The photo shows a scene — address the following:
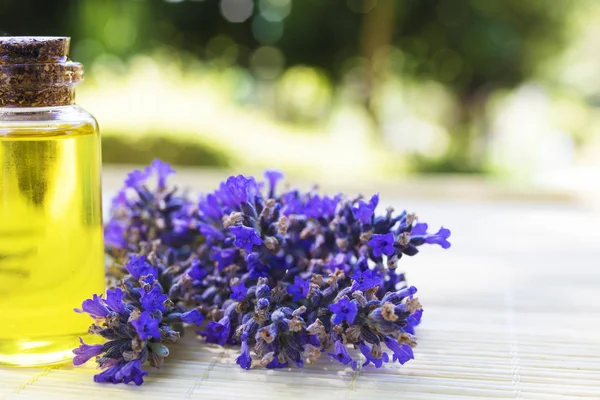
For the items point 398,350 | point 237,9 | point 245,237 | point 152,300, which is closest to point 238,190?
point 245,237

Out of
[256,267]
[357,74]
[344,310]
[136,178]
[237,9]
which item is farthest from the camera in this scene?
[357,74]

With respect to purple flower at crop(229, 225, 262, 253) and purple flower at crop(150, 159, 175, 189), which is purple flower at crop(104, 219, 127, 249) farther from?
purple flower at crop(229, 225, 262, 253)

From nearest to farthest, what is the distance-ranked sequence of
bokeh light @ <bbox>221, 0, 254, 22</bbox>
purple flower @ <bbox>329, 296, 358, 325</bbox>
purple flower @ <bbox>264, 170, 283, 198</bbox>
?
purple flower @ <bbox>329, 296, 358, 325</bbox>
purple flower @ <bbox>264, 170, 283, 198</bbox>
bokeh light @ <bbox>221, 0, 254, 22</bbox>

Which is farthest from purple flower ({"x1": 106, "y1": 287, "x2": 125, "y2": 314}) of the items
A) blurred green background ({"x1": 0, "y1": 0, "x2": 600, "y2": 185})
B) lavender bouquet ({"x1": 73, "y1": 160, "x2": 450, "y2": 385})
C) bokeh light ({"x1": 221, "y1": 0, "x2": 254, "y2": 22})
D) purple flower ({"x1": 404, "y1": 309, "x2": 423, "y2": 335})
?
bokeh light ({"x1": 221, "y1": 0, "x2": 254, "y2": 22})

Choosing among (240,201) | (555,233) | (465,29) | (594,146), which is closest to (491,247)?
(555,233)

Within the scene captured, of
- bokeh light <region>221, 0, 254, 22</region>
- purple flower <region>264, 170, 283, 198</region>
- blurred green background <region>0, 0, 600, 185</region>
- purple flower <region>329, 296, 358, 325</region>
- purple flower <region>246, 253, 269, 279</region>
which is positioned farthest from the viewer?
bokeh light <region>221, 0, 254, 22</region>

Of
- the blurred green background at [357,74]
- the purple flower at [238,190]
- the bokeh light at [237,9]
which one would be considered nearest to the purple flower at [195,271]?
the purple flower at [238,190]

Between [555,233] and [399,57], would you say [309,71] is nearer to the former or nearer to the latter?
[399,57]

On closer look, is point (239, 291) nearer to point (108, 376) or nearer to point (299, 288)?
point (299, 288)
